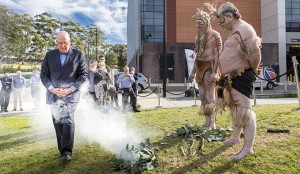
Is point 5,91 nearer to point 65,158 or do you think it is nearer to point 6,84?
point 6,84

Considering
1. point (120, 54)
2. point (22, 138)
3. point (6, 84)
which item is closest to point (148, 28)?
point (6, 84)

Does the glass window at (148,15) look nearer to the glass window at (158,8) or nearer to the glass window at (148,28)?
the glass window at (158,8)

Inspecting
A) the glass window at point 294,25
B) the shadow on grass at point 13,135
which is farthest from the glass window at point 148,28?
the shadow on grass at point 13,135

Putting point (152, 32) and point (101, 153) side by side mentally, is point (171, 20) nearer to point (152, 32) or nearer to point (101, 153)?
point (152, 32)

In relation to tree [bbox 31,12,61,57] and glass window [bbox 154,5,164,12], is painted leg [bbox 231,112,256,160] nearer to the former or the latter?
tree [bbox 31,12,61,57]

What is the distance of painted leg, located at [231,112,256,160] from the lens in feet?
14.1

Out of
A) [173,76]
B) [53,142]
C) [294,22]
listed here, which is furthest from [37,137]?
[294,22]

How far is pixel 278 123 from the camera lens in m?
6.38

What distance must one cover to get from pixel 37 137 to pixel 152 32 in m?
39.3

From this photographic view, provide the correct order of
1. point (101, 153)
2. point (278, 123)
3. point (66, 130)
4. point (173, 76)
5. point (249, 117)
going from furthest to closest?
point (173, 76)
point (278, 123)
point (101, 153)
point (66, 130)
point (249, 117)

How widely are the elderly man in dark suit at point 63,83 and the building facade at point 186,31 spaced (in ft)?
117

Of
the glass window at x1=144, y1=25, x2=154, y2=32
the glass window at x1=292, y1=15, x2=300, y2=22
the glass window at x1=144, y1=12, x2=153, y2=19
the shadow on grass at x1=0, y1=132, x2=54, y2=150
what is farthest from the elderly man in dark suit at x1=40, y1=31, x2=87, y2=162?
the glass window at x1=292, y1=15, x2=300, y2=22

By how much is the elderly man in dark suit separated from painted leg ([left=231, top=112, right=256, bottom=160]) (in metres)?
2.46

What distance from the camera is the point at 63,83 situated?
15.2 feet
